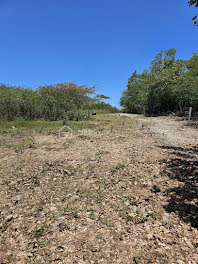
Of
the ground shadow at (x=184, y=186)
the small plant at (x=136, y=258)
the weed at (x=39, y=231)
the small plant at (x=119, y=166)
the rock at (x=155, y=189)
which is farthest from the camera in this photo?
the small plant at (x=119, y=166)

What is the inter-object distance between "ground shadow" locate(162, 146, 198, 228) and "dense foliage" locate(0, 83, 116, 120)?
7967mm

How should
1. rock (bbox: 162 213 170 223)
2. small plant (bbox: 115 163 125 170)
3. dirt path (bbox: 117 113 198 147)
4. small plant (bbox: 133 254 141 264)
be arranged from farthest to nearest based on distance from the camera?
dirt path (bbox: 117 113 198 147)
small plant (bbox: 115 163 125 170)
rock (bbox: 162 213 170 223)
small plant (bbox: 133 254 141 264)

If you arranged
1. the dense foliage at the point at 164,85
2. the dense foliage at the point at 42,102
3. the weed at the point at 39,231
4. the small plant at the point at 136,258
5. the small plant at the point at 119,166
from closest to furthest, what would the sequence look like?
the small plant at the point at 136,258 < the weed at the point at 39,231 < the small plant at the point at 119,166 < the dense foliage at the point at 42,102 < the dense foliage at the point at 164,85

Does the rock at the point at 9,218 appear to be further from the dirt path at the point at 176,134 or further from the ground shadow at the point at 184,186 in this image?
the dirt path at the point at 176,134

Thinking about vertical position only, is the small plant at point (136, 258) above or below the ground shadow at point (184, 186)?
below

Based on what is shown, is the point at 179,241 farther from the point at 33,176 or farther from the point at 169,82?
the point at 169,82

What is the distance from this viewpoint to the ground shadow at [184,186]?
6.05ft

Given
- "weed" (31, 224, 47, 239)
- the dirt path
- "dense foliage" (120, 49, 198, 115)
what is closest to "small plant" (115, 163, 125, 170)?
"weed" (31, 224, 47, 239)

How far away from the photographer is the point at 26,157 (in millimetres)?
3672

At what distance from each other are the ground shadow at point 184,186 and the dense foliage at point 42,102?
7.97 metres

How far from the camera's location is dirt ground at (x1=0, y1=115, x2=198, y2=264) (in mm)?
1400

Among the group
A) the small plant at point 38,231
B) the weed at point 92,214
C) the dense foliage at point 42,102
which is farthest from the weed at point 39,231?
the dense foliage at point 42,102

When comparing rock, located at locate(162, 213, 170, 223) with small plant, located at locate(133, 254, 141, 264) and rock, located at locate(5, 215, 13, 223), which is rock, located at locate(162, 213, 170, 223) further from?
rock, located at locate(5, 215, 13, 223)

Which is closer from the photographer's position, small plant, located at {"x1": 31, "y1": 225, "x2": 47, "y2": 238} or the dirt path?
small plant, located at {"x1": 31, "y1": 225, "x2": 47, "y2": 238}
